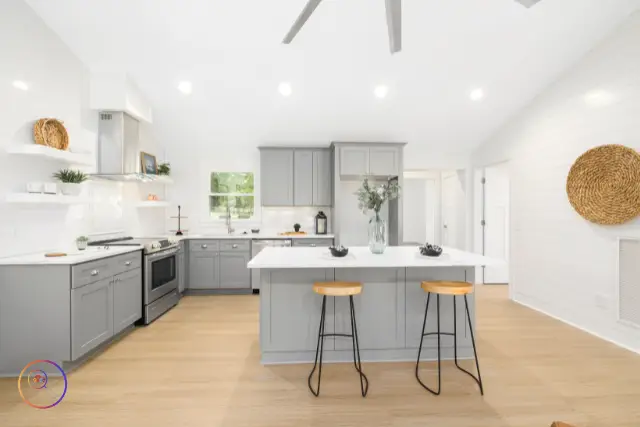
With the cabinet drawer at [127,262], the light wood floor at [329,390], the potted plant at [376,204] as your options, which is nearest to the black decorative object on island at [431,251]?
the potted plant at [376,204]

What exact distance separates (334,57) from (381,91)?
0.86 metres

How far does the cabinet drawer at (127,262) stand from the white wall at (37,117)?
629mm

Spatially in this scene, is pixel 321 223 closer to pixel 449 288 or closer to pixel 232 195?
pixel 232 195

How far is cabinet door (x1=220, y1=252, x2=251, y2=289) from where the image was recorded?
521 cm

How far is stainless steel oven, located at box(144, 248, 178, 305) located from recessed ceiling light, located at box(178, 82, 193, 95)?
2080 mm

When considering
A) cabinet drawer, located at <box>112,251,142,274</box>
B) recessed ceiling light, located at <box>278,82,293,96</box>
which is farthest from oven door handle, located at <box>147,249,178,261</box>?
recessed ceiling light, located at <box>278,82,293,96</box>

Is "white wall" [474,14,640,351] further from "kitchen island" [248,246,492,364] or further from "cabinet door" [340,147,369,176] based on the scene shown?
"cabinet door" [340,147,369,176]

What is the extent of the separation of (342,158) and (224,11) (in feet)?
8.72

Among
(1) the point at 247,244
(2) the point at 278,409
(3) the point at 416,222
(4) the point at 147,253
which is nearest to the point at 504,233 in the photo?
(3) the point at 416,222

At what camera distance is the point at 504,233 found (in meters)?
5.66

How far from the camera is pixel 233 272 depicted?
522 cm

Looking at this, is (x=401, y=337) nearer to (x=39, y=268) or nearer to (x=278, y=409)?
(x=278, y=409)

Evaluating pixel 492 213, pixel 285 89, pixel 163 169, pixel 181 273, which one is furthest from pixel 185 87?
pixel 492 213

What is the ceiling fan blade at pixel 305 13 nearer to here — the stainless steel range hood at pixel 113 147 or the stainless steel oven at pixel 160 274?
the stainless steel range hood at pixel 113 147
